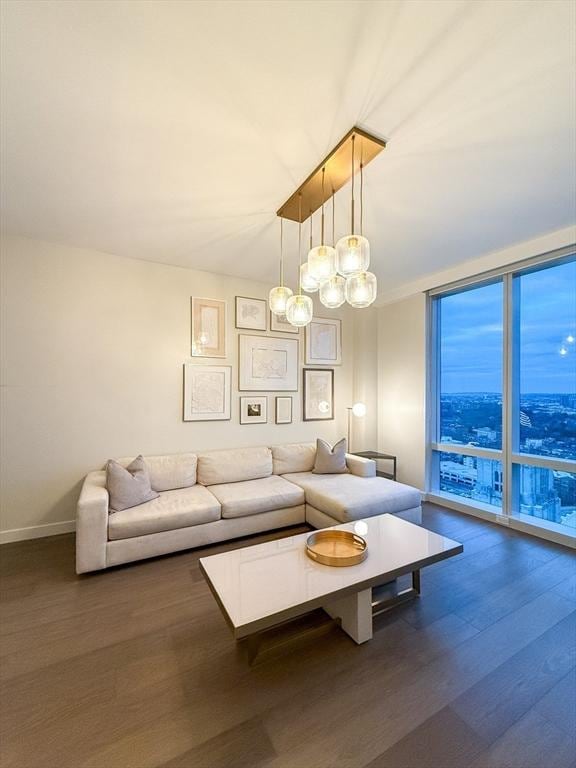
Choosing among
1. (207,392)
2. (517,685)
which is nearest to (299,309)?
(207,392)

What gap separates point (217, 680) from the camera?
1.50 metres

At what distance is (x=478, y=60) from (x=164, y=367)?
333cm

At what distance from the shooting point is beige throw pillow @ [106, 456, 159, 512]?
103 inches

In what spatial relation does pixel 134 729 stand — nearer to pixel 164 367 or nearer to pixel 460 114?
pixel 164 367

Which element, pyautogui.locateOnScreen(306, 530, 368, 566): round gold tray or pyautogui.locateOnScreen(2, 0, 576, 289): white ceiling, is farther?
pyautogui.locateOnScreen(306, 530, 368, 566): round gold tray

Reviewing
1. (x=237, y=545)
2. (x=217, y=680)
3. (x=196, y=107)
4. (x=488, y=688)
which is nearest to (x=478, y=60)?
(x=196, y=107)

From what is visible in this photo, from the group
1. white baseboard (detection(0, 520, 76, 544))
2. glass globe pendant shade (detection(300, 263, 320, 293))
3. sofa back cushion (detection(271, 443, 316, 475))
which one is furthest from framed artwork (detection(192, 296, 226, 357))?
white baseboard (detection(0, 520, 76, 544))

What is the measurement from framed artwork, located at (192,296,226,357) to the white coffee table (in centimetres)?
236

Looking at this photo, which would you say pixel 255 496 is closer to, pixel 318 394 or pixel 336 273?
pixel 318 394

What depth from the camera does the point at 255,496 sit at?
9.86 ft

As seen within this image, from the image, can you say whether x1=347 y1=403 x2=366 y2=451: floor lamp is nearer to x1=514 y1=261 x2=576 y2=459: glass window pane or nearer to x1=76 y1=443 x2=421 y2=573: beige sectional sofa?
x1=76 y1=443 x2=421 y2=573: beige sectional sofa

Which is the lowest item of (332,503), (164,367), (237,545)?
(237,545)

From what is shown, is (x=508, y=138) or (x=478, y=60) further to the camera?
(x=508, y=138)

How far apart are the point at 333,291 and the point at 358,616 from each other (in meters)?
1.96
